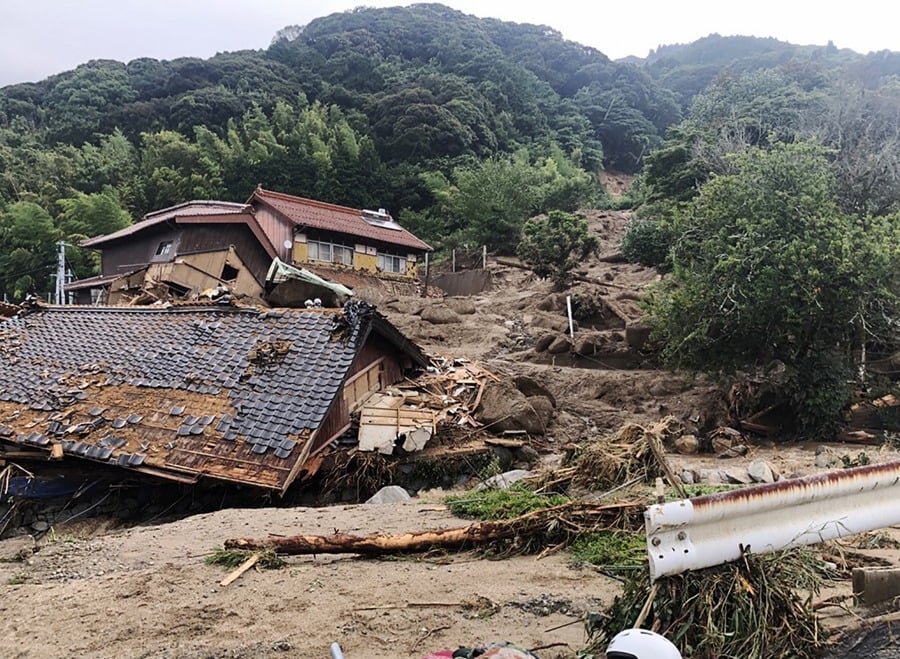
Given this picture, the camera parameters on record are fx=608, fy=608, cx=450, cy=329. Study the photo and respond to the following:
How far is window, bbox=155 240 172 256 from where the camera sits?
23766 mm

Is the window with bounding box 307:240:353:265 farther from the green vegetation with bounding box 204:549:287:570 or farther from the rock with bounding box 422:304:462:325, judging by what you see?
the green vegetation with bounding box 204:549:287:570

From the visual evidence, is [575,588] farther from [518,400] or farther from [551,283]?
[551,283]

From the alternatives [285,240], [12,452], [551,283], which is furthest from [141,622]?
[285,240]

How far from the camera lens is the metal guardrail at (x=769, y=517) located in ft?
7.33

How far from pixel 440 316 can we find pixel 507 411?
869 centimetres

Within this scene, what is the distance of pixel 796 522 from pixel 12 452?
30.2ft

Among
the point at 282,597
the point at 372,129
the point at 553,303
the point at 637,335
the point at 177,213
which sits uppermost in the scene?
the point at 372,129

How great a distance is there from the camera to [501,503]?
5.28m

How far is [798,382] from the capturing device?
10.8 meters

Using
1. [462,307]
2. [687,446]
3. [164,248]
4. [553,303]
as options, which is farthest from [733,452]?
[164,248]

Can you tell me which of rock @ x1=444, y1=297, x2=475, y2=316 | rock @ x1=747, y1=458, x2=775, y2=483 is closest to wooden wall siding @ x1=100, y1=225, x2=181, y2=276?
rock @ x1=444, y1=297, x2=475, y2=316

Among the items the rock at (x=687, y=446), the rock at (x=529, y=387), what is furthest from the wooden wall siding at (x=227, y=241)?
the rock at (x=687, y=446)

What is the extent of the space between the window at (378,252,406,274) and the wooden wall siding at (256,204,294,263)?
13.6 feet

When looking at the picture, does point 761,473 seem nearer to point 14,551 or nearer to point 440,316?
point 14,551
